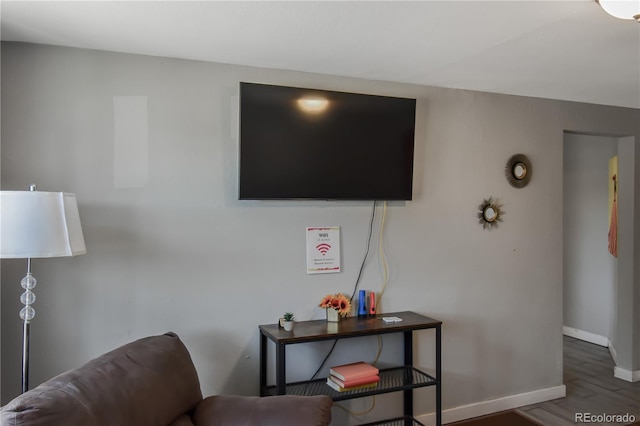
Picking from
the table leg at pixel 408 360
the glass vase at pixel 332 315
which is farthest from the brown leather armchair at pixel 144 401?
the table leg at pixel 408 360

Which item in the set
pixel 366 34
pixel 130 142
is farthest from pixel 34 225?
pixel 366 34

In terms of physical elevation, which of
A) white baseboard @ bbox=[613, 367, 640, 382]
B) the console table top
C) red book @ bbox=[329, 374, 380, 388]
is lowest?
white baseboard @ bbox=[613, 367, 640, 382]

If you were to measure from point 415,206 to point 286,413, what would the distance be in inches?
67.3

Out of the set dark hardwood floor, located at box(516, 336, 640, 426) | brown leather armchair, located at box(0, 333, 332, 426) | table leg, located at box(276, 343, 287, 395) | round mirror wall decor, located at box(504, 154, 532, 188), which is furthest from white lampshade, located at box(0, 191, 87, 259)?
dark hardwood floor, located at box(516, 336, 640, 426)

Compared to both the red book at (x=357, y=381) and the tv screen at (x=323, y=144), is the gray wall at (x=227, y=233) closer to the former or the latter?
the tv screen at (x=323, y=144)

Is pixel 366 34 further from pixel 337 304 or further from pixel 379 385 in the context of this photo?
pixel 379 385

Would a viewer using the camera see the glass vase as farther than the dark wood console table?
Yes

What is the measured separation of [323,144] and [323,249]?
65cm

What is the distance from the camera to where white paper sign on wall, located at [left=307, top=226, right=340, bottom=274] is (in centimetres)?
291

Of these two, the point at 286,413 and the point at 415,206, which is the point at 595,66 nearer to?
the point at 415,206

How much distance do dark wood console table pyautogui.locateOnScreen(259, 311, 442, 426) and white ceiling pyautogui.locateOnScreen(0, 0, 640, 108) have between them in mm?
1516

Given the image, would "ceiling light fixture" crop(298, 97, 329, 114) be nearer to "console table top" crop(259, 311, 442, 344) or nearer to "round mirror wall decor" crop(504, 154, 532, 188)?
"console table top" crop(259, 311, 442, 344)

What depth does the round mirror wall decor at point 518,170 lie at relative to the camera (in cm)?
351

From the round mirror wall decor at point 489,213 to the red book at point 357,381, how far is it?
1406 mm
